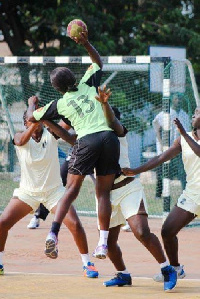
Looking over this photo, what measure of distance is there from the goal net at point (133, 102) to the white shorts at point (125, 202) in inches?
225

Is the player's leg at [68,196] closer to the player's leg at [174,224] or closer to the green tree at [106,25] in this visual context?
the player's leg at [174,224]

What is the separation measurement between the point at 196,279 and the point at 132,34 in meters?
16.9

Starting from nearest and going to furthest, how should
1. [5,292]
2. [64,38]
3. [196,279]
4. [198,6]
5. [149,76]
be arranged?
[5,292] → [196,279] → [149,76] → [64,38] → [198,6]

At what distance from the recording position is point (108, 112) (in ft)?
32.1

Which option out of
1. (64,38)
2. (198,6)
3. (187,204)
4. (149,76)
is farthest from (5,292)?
(198,6)

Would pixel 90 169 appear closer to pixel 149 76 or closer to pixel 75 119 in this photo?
pixel 75 119

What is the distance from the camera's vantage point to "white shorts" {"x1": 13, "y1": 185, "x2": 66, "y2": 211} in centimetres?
1126

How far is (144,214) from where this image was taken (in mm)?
10055

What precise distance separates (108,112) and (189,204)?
4.34ft

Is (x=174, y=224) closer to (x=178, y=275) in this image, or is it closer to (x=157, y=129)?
(x=178, y=275)

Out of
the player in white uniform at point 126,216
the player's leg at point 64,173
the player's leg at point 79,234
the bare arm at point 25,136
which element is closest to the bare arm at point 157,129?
the player's leg at point 64,173

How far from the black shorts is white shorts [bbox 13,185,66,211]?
1.39 metres

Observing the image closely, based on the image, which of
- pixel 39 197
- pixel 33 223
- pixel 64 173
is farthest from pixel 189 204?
pixel 33 223

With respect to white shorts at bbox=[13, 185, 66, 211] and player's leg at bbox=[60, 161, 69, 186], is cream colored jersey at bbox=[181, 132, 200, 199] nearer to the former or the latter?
white shorts at bbox=[13, 185, 66, 211]
